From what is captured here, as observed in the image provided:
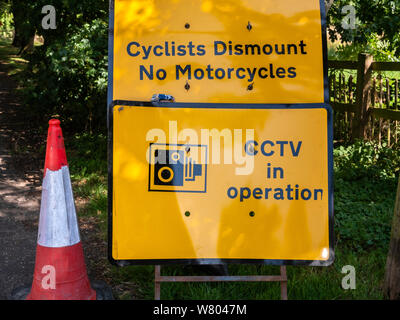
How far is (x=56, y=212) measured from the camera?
318 cm

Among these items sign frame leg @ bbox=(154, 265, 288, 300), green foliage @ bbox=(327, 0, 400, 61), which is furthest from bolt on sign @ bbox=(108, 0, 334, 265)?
green foliage @ bbox=(327, 0, 400, 61)

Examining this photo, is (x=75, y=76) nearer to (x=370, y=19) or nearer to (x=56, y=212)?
(x=56, y=212)

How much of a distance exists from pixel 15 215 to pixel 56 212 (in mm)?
2045

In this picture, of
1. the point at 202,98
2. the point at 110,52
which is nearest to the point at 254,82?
the point at 202,98

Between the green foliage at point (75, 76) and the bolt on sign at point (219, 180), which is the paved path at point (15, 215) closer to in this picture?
the green foliage at point (75, 76)

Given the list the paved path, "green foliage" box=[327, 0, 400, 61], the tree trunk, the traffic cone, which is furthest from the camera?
"green foliage" box=[327, 0, 400, 61]

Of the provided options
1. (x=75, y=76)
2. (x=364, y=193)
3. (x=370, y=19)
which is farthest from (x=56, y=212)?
(x=370, y=19)

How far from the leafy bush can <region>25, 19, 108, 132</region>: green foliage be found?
2984mm

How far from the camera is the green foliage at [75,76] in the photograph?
5855mm

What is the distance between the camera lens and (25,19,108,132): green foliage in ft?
19.2

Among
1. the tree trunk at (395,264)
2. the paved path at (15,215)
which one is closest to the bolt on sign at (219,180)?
the tree trunk at (395,264)

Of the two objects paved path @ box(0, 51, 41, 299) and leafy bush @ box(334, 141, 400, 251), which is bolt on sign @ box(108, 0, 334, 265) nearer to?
paved path @ box(0, 51, 41, 299)

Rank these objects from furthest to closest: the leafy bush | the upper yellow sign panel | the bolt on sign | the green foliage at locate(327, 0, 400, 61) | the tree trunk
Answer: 1. the green foliage at locate(327, 0, 400, 61)
2. the leafy bush
3. the tree trunk
4. the upper yellow sign panel
5. the bolt on sign
